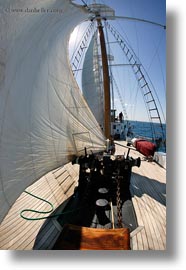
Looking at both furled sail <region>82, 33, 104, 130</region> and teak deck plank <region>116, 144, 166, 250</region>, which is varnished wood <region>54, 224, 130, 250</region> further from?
furled sail <region>82, 33, 104, 130</region>

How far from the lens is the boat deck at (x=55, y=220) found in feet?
6.88

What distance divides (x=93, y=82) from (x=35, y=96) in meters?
3.07

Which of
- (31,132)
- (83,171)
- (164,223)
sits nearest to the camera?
(31,132)

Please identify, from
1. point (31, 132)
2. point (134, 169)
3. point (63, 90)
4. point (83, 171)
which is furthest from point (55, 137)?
point (134, 169)

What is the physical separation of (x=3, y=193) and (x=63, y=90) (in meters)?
1.59

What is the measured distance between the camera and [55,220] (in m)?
2.33

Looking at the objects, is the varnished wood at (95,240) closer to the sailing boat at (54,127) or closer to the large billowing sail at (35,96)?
the sailing boat at (54,127)

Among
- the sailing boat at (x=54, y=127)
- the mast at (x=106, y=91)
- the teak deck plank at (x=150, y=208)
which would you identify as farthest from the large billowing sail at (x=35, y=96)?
the teak deck plank at (x=150, y=208)

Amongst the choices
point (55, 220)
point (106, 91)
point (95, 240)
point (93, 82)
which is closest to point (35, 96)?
point (55, 220)

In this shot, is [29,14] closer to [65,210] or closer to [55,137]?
[55,137]

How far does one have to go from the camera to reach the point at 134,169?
412 centimetres

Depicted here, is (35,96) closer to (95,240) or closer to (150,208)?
(95,240)

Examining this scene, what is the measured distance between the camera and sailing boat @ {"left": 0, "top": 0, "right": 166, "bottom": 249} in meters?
1.61

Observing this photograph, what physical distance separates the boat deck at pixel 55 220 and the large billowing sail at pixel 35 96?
51 cm
